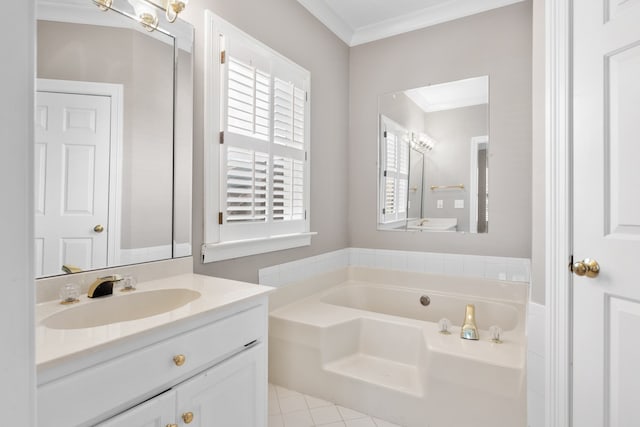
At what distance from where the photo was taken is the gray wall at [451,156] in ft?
8.72

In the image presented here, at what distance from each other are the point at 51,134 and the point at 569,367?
7.01 ft

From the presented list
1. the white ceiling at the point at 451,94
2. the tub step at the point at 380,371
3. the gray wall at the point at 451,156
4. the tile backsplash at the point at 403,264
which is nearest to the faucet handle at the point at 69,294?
the tile backsplash at the point at 403,264

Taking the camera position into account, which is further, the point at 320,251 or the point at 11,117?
the point at 320,251

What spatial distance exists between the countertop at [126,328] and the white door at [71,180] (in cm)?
18

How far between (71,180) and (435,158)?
250 centimetres

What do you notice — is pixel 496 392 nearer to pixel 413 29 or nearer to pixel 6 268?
pixel 6 268

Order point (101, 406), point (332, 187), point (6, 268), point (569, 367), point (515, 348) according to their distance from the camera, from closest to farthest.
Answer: point (6, 268)
point (101, 406)
point (569, 367)
point (515, 348)
point (332, 187)

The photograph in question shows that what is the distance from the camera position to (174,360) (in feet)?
3.23

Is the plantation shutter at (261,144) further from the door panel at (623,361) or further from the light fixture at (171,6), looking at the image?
the door panel at (623,361)

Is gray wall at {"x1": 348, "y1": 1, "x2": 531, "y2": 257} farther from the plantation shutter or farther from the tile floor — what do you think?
the tile floor

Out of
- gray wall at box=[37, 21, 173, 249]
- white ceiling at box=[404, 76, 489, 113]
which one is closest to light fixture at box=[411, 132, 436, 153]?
white ceiling at box=[404, 76, 489, 113]

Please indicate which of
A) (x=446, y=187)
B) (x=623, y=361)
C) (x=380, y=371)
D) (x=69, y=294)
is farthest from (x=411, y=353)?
(x=69, y=294)

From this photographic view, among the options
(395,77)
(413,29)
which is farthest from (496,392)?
(413,29)

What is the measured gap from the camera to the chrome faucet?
121 cm
